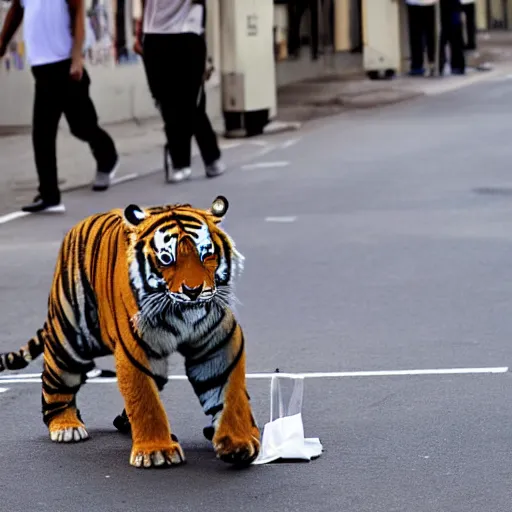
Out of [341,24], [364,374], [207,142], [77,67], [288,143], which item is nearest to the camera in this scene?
[364,374]

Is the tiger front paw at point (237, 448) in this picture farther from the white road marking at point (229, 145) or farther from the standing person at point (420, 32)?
the standing person at point (420, 32)

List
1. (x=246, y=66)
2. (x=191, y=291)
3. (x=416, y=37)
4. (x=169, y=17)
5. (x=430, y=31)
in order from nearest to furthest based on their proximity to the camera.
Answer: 1. (x=191, y=291)
2. (x=169, y=17)
3. (x=246, y=66)
4. (x=416, y=37)
5. (x=430, y=31)

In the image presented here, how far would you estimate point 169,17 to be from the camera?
43.6ft

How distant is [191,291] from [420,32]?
2138 centimetres

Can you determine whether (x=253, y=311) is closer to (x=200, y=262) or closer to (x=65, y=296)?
(x=65, y=296)

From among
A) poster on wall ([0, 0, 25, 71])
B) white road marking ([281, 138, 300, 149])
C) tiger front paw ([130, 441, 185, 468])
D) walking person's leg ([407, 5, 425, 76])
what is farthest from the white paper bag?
walking person's leg ([407, 5, 425, 76])

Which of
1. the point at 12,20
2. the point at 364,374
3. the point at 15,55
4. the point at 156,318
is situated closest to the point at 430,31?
the point at 15,55

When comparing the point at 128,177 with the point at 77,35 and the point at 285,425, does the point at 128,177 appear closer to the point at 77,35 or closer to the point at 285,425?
the point at 77,35

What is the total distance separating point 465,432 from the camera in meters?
5.89

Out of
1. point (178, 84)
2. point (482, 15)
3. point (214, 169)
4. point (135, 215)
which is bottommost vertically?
point (214, 169)

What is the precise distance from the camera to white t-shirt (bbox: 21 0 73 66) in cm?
1190

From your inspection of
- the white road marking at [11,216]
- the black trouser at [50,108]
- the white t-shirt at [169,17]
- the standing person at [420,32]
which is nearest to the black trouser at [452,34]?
the standing person at [420,32]

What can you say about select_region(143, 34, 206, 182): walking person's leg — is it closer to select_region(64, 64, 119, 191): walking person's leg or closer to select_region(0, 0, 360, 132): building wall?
select_region(64, 64, 119, 191): walking person's leg

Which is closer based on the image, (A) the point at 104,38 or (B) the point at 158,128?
(B) the point at 158,128
